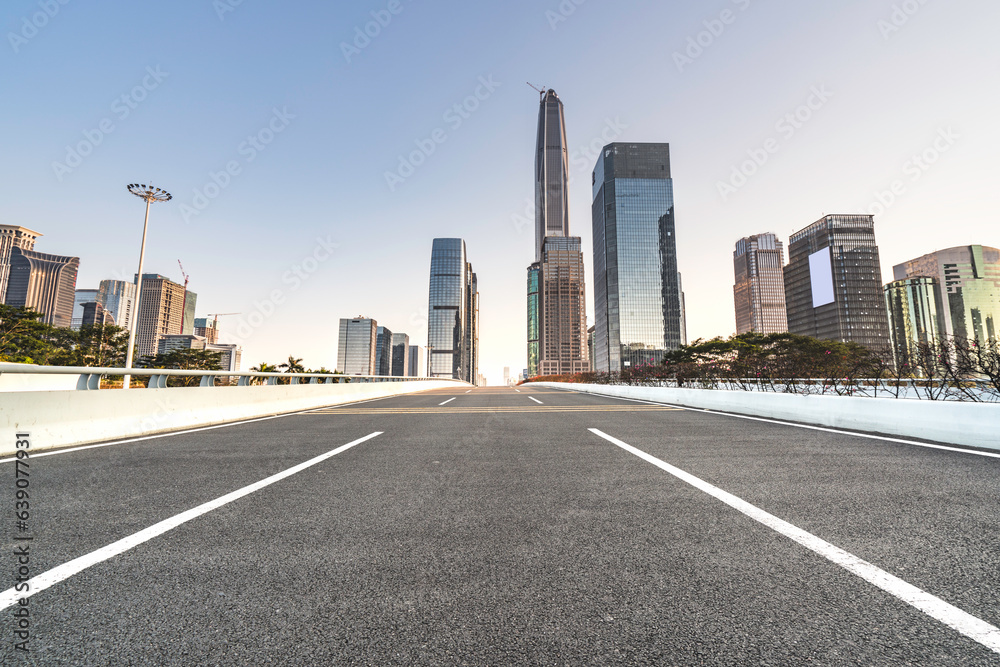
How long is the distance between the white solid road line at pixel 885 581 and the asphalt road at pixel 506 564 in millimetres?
41

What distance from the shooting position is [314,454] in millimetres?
6195

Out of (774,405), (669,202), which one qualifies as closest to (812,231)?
(669,202)

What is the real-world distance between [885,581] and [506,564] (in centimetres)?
183

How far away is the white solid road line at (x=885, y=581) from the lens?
1827 mm

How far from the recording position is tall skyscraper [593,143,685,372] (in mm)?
178250

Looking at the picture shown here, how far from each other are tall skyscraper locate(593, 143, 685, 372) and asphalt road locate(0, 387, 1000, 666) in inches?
6892

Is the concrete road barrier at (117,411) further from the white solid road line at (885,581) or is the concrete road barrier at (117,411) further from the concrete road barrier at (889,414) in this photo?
the concrete road barrier at (889,414)

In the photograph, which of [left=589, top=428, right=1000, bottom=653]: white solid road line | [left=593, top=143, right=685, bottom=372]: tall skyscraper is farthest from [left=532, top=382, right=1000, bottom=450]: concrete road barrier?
[left=593, top=143, right=685, bottom=372]: tall skyscraper

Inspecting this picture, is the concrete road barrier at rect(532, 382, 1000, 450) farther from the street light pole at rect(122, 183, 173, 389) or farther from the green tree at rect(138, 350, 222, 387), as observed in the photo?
the green tree at rect(138, 350, 222, 387)

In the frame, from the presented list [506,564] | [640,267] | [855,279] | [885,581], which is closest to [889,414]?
[885,581]

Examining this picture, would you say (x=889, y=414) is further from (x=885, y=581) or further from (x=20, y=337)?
(x=20, y=337)

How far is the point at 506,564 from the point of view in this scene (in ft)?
8.35

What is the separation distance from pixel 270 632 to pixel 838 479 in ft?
16.0

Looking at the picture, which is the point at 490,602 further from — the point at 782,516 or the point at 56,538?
the point at 56,538
